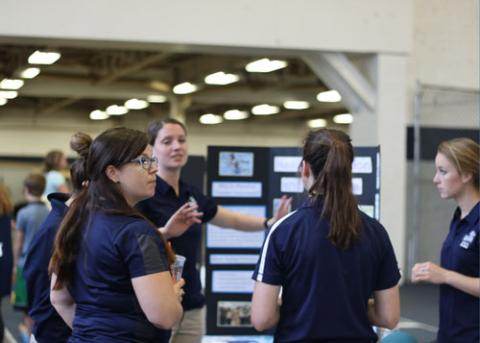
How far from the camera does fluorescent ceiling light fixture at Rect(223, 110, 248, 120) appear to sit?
65.9ft

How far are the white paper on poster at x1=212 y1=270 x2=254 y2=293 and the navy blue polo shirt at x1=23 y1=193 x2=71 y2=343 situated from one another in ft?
7.51

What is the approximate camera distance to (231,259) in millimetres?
5742

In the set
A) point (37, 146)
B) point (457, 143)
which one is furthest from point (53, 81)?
point (457, 143)

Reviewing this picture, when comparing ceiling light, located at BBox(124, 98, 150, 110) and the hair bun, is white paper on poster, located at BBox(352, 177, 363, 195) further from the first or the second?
ceiling light, located at BBox(124, 98, 150, 110)

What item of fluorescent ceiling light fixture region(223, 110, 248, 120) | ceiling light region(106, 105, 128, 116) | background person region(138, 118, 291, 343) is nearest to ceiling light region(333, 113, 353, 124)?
fluorescent ceiling light fixture region(223, 110, 248, 120)

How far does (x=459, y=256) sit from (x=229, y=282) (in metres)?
2.77

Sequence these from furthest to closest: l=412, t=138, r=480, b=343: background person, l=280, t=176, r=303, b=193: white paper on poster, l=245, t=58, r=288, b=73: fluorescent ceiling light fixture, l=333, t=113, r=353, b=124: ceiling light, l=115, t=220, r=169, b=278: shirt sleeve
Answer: l=333, t=113, r=353, b=124: ceiling light → l=245, t=58, r=288, b=73: fluorescent ceiling light fixture → l=280, t=176, r=303, b=193: white paper on poster → l=412, t=138, r=480, b=343: background person → l=115, t=220, r=169, b=278: shirt sleeve

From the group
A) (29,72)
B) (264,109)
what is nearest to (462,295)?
(29,72)

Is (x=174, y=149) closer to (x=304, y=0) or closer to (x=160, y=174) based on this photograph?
(x=160, y=174)

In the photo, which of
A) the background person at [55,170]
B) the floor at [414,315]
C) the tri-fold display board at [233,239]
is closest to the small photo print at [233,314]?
the tri-fold display board at [233,239]

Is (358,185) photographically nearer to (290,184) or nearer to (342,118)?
(290,184)

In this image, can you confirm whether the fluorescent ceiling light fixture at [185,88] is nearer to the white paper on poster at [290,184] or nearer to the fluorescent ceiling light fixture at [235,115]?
the fluorescent ceiling light fixture at [235,115]

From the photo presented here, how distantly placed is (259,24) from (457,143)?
5526mm

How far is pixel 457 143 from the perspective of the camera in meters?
3.20
